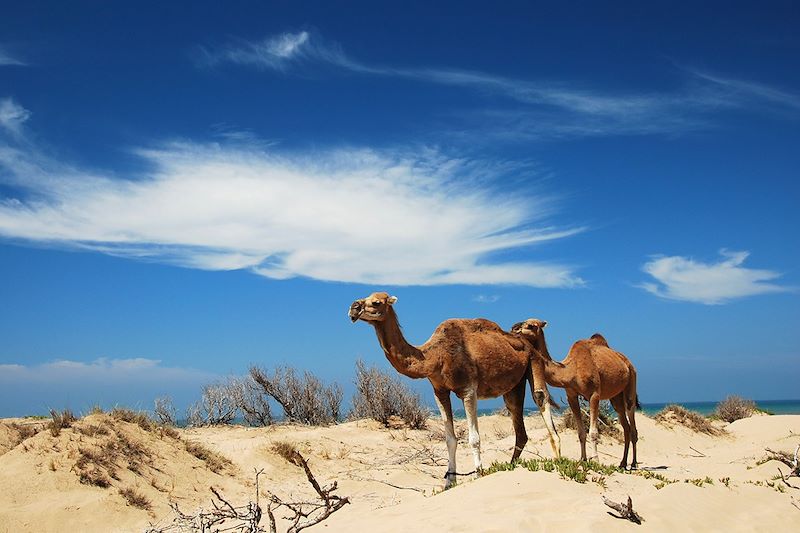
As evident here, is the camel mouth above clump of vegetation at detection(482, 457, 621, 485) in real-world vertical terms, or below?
above

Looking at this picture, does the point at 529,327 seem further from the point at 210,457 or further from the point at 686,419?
the point at 686,419

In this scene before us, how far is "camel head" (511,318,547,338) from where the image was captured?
11586mm

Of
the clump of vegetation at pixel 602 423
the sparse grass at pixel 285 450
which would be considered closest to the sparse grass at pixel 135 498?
the sparse grass at pixel 285 450

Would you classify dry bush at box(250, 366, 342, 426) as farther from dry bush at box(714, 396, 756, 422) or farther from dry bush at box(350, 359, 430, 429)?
dry bush at box(714, 396, 756, 422)

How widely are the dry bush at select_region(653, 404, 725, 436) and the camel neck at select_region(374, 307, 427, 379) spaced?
14.2 meters

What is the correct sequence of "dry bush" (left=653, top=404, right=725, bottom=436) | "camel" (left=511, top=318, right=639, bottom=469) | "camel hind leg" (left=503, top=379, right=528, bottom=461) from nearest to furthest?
"camel hind leg" (left=503, top=379, right=528, bottom=461) → "camel" (left=511, top=318, right=639, bottom=469) → "dry bush" (left=653, top=404, right=725, bottom=436)

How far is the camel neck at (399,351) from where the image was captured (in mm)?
9523

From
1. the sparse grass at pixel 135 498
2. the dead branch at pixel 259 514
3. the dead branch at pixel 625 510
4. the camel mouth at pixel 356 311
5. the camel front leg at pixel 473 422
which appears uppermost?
the camel mouth at pixel 356 311

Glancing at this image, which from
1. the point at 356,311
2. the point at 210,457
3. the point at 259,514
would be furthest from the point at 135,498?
the point at 259,514

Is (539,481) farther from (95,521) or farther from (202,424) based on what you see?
(202,424)

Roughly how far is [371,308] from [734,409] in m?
23.6

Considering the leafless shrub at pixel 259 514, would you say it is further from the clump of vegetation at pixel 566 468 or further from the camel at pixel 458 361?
the clump of vegetation at pixel 566 468

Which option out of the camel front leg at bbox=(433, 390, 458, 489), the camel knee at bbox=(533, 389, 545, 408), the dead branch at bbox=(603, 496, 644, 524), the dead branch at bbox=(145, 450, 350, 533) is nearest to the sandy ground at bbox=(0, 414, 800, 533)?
the dead branch at bbox=(603, 496, 644, 524)

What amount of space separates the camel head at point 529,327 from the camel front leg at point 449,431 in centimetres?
227
